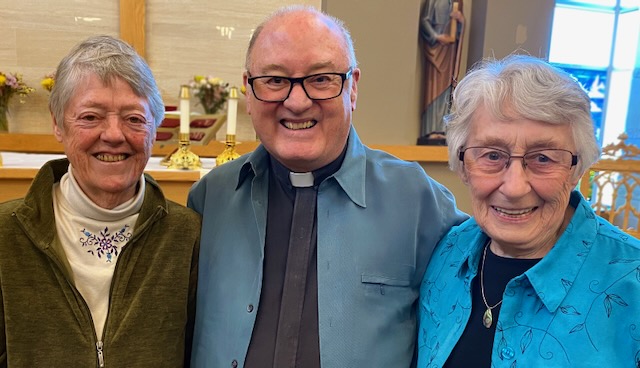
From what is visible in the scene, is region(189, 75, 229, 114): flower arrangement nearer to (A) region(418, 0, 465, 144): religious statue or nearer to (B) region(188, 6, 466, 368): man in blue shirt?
(A) region(418, 0, 465, 144): religious statue

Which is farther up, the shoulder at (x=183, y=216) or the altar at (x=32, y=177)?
the shoulder at (x=183, y=216)

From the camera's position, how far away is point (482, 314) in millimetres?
1248

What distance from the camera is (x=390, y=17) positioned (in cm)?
477

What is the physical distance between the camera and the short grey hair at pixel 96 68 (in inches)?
51.7

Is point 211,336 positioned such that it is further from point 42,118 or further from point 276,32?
point 42,118

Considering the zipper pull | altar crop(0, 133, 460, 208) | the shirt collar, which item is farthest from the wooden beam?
the zipper pull

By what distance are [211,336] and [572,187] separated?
1.05m

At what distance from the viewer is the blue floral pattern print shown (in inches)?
53.7

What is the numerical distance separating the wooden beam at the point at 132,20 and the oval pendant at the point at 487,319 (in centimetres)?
383

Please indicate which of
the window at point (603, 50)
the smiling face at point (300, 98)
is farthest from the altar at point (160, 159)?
the window at point (603, 50)

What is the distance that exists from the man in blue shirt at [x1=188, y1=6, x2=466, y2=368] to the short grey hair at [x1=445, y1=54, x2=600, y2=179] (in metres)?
0.39

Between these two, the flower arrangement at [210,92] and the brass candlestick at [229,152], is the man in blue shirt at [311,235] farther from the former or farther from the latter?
the flower arrangement at [210,92]

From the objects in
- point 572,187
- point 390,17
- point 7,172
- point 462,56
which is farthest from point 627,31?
point 7,172

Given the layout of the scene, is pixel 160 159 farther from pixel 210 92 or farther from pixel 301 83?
pixel 301 83
